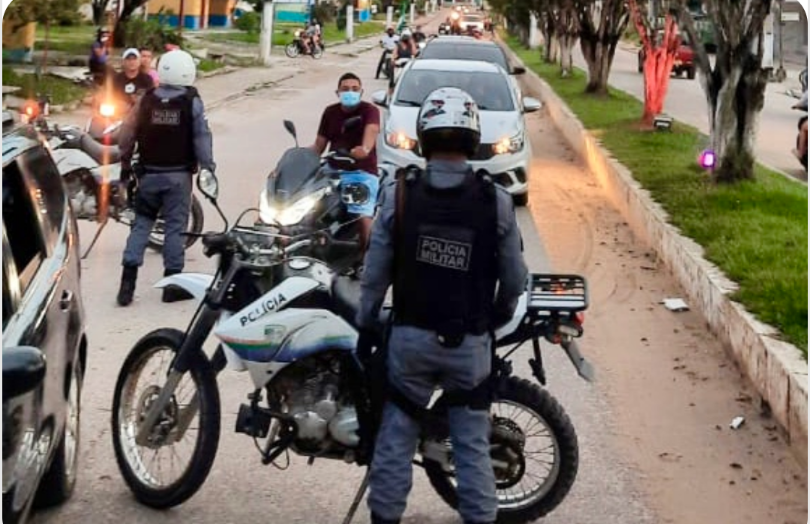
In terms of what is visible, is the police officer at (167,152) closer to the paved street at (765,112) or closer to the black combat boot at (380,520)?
the black combat boot at (380,520)

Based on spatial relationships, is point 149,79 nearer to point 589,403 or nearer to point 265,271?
point 589,403

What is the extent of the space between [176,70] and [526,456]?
446cm

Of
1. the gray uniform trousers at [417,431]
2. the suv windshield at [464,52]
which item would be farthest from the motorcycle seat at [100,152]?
the suv windshield at [464,52]

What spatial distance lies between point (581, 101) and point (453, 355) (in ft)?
70.2

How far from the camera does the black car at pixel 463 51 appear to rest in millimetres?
22016

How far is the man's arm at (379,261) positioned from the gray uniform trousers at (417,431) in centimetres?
14

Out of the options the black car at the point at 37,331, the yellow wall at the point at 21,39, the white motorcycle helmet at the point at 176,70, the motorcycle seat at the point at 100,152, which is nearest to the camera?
the black car at the point at 37,331

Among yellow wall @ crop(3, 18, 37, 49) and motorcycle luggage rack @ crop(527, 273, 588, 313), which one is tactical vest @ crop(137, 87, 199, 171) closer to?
motorcycle luggage rack @ crop(527, 273, 588, 313)

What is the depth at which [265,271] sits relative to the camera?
4828 mm

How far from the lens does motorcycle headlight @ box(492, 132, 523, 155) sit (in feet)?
43.3

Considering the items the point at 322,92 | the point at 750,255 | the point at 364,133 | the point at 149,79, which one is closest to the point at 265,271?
the point at 364,133

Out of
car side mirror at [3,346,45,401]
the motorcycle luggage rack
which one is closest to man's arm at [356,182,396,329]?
the motorcycle luggage rack

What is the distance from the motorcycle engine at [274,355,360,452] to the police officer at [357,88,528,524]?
0.85 ft

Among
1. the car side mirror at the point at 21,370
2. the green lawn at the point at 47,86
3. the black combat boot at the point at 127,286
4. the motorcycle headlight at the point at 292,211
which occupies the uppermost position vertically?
the green lawn at the point at 47,86
